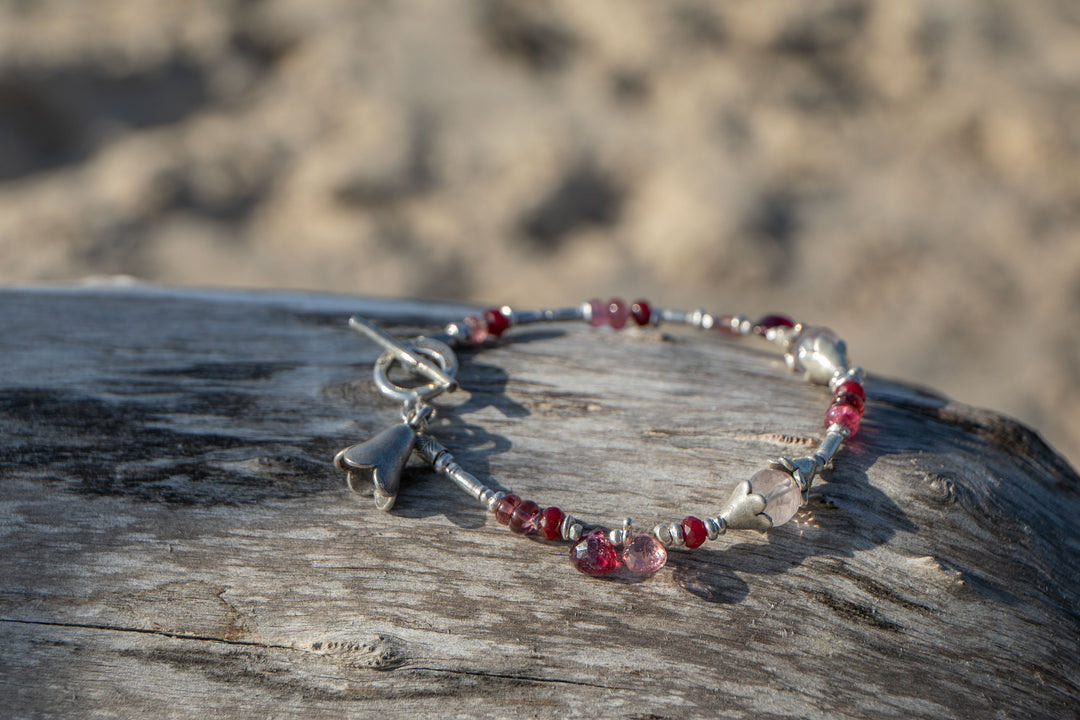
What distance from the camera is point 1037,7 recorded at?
532cm

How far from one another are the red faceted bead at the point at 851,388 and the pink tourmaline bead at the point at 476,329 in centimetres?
107

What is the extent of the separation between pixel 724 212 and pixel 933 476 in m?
2.95

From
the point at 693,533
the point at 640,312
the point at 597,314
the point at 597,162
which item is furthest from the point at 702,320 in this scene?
the point at 597,162

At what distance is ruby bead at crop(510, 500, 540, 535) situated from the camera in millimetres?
1805

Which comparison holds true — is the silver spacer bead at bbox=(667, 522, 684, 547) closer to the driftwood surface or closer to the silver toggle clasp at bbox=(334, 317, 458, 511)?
the driftwood surface

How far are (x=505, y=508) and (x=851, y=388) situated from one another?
1050 millimetres

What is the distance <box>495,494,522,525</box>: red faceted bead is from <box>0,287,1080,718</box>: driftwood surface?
0.04 m

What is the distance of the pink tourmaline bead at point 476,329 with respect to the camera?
257 centimetres

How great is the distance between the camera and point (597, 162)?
16.0 ft

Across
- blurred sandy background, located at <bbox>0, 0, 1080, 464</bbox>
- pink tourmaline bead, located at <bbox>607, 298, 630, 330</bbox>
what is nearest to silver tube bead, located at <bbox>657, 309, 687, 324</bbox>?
pink tourmaline bead, located at <bbox>607, 298, 630, 330</bbox>

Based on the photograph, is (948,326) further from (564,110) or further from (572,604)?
(572,604)

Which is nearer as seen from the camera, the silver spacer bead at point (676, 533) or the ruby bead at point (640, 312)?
the silver spacer bead at point (676, 533)

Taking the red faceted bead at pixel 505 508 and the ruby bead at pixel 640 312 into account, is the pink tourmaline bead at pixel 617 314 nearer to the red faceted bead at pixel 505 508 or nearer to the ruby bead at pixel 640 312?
the ruby bead at pixel 640 312

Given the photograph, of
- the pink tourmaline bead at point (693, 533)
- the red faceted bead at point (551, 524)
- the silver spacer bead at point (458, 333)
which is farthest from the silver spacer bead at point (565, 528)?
the silver spacer bead at point (458, 333)
